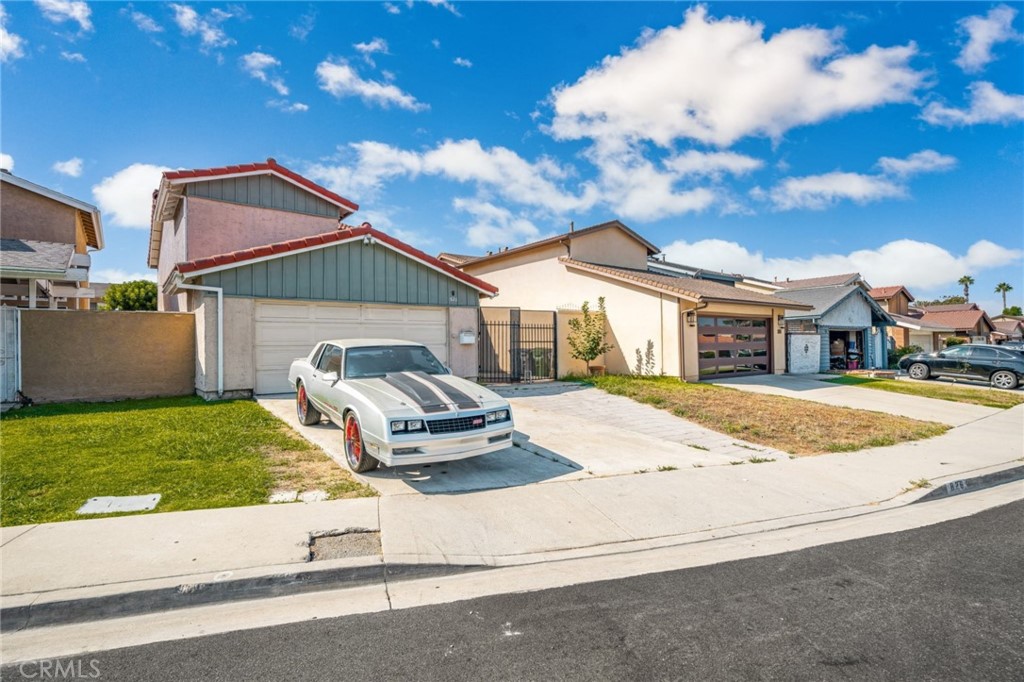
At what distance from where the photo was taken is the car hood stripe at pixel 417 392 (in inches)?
231

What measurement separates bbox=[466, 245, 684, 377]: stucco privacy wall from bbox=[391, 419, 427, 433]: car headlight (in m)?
11.5

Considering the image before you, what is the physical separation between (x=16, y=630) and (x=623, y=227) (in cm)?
2088

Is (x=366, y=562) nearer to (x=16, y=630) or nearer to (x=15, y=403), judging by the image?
(x=16, y=630)

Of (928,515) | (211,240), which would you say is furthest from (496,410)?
(211,240)

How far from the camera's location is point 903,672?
9.14 ft

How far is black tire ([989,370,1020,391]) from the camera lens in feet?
60.5

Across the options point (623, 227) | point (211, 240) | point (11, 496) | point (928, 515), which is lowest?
point (928, 515)

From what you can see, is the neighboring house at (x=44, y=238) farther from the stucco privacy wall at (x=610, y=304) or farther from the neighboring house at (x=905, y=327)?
the neighboring house at (x=905, y=327)

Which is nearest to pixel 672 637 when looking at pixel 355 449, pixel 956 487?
pixel 355 449

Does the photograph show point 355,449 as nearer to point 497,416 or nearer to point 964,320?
point 497,416

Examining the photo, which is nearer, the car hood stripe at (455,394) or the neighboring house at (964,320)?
the car hood stripe at (455,394)

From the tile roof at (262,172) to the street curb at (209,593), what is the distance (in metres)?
14.1

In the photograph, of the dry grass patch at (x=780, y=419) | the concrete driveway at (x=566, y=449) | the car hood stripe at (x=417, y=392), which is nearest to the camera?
the car hood stripe at (x=417, y=392)

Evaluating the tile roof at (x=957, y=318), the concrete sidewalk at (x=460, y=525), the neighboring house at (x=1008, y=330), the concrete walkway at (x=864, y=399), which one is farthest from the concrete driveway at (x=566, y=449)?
the neighboring house at (x=1008, y=330)
